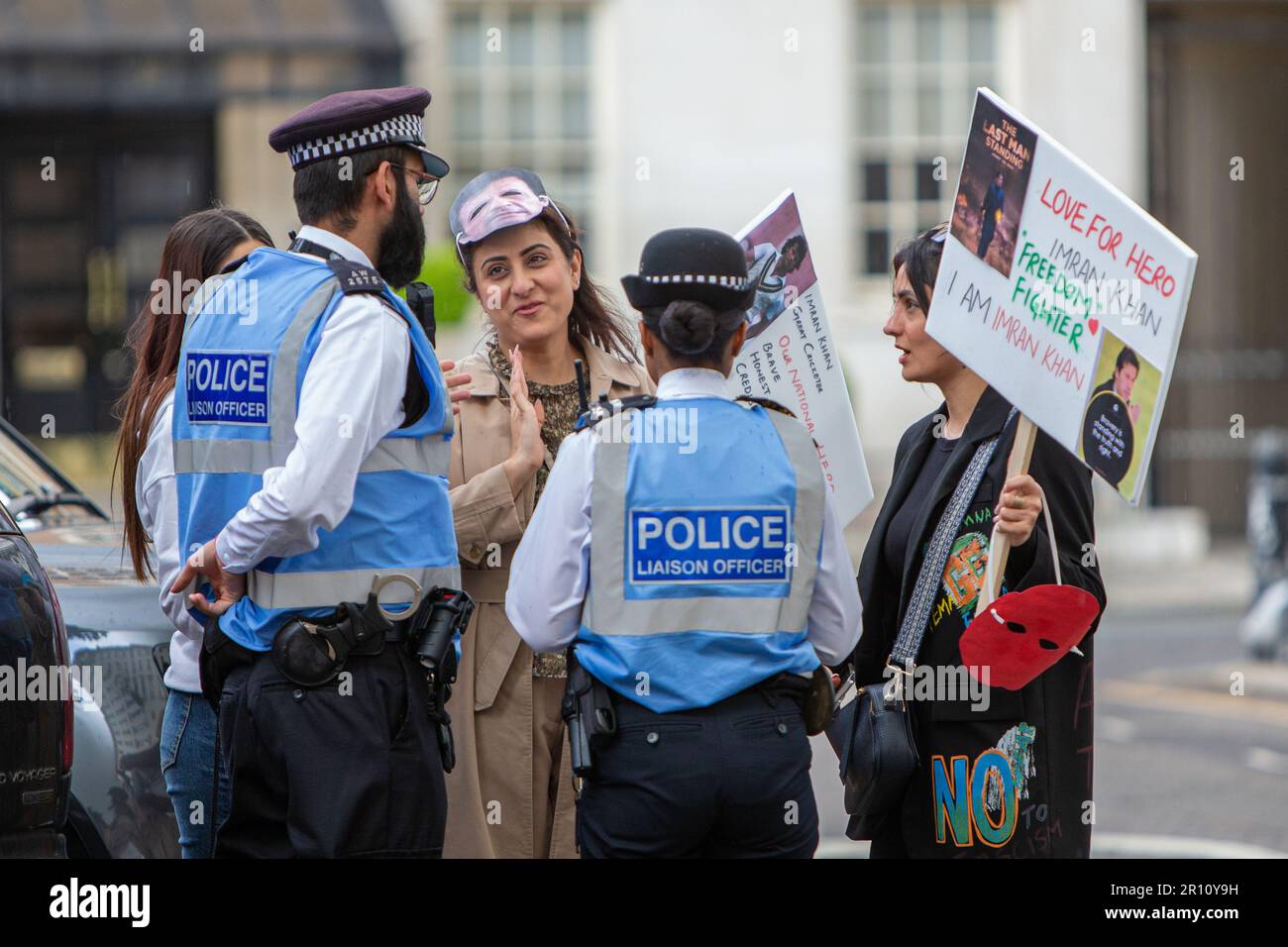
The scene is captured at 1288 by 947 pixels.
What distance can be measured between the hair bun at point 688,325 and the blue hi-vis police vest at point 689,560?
14 cm

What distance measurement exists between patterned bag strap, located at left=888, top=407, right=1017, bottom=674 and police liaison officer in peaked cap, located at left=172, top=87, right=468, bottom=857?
3.21 feet

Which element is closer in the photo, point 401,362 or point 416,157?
point 401,362

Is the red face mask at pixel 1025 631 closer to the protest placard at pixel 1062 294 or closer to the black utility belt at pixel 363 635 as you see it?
the protest placard at pixel 1062 294

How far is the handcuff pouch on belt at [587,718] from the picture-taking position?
3.17 m

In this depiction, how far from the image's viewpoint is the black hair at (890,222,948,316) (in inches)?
156

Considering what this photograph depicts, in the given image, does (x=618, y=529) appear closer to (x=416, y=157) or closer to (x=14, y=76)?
(x=416, y=157)

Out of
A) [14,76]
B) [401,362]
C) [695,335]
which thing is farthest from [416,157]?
[14,76]

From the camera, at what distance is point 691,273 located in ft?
10.7

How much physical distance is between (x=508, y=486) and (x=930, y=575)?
3.09 ft

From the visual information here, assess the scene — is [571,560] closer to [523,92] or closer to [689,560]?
[689,560]

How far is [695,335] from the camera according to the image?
3273mm

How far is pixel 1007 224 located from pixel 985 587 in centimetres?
77

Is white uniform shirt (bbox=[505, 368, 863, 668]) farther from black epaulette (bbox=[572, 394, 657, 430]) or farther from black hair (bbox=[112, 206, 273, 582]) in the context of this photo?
black hair (bbox=[112, 206, 273, 582])

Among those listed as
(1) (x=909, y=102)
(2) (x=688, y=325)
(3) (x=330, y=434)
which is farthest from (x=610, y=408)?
(1) (x=909, y=102)
